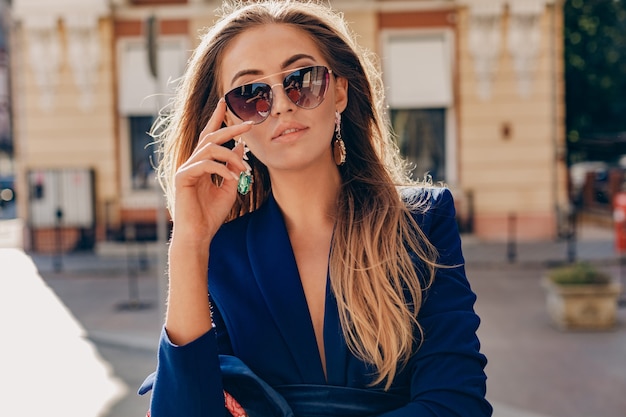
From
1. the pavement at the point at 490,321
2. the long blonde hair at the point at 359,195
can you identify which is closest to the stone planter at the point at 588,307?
the pavement at the point at 490,321

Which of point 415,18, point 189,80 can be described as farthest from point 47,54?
point 189,80

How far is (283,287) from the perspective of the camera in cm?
185

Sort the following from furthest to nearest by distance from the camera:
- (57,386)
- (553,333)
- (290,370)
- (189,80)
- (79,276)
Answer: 1. (79,276)
2. (553,333)
3. (57,386)
4. (189,80)
5. (290,370)

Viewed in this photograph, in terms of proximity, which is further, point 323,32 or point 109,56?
point 109,56

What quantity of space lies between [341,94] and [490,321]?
757 centimetres

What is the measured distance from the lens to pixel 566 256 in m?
14.6

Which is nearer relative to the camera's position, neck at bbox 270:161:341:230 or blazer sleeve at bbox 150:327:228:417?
blazer sleeve at bbox 150:327:228:417

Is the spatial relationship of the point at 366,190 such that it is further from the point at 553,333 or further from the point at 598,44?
the point at 598,44

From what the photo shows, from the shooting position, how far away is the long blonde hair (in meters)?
1.76

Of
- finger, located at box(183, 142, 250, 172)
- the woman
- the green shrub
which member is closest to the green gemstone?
the woman

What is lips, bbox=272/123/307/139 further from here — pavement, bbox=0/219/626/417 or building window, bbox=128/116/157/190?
building window, bbox=128/116/157/190

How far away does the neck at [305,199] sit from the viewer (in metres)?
1.97

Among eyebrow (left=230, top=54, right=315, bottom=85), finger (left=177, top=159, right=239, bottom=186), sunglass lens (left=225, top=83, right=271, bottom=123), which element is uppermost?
eyebrow (left=230, top=54, right=315, bottom=85)

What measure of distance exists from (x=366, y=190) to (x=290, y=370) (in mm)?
551
